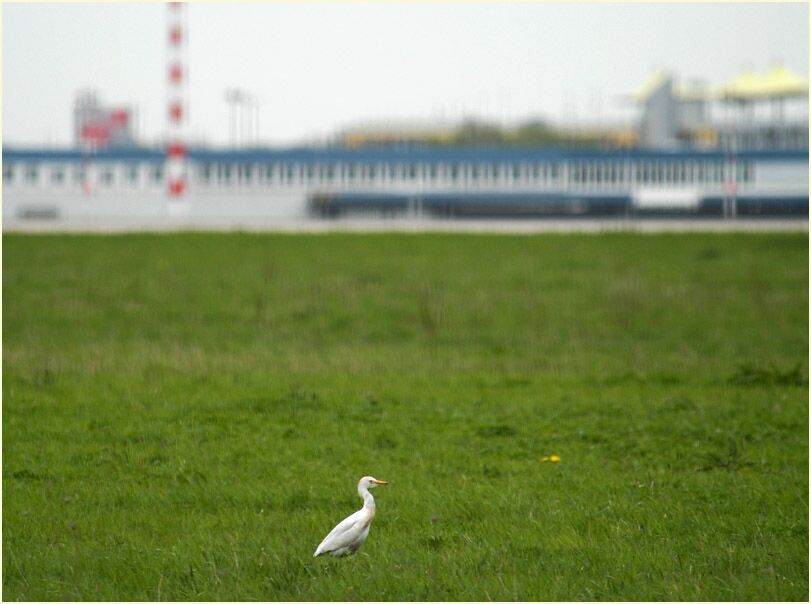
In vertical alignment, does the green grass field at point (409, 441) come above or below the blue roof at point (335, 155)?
below

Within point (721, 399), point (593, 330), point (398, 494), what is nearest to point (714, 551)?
point (398, 494)

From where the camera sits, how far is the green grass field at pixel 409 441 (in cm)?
706

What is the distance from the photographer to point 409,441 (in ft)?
34.7

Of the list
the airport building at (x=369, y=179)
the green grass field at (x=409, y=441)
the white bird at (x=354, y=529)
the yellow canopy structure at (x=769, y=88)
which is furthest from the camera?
the airport building at (x=369, y=179)

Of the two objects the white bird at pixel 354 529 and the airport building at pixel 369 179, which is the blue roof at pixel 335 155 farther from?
the white bird at pixel 354 529

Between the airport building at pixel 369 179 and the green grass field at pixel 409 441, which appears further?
the airport building at pixel 369 179

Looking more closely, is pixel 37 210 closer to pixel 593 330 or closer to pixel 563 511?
pixel 593 330

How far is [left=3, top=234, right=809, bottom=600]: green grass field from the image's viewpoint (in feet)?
23.2

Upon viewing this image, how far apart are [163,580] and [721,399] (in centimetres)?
733

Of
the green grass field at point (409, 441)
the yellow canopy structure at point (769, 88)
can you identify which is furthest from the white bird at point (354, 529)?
the yellow canopy structure at point (769, 88)

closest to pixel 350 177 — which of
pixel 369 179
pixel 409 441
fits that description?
pixel 369 179

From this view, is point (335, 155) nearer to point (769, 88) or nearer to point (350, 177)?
point (350, 177)

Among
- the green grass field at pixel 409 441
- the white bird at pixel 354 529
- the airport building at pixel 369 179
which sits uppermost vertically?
the airport building at pixel 369 179

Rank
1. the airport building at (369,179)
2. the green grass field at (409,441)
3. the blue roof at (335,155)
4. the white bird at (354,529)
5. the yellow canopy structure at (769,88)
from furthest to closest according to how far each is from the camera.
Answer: the blue roof at (335,155)
the airport building at (369,179)
the yellow canopy structure at (769,88)
the green grass field at (409,441)
the white bird at (354,529)
